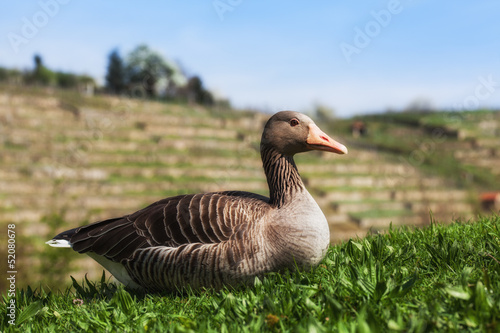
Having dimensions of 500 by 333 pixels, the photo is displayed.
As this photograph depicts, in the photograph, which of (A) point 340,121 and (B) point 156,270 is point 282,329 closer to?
(B) point 156,270

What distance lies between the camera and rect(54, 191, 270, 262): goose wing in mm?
4121

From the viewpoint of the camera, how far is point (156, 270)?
168 inches

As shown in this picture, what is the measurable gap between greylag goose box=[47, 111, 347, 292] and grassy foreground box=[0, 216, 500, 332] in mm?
183

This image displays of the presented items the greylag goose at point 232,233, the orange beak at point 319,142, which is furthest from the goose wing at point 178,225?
the orange beak at point 319,142

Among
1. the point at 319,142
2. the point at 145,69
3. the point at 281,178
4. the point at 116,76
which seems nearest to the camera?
the point at 319,142

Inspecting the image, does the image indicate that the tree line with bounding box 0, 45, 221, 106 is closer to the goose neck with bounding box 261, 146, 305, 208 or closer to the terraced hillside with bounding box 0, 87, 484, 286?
the terraced hillside with bounding box 0, 87, 484, 286

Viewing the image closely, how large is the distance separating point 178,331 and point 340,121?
6811 centimetres

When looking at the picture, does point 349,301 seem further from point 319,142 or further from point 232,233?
point 319,142

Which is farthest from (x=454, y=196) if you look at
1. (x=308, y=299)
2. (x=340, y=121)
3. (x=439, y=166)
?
(x=308, y=299)

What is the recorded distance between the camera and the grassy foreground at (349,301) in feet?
8.77

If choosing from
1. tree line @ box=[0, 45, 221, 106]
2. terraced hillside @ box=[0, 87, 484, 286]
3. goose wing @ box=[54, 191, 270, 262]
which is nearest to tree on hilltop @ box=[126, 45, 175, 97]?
tree line @ box=[0, 45, 221, 106]

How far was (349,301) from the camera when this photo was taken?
303 cm

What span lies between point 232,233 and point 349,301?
1.35 meters

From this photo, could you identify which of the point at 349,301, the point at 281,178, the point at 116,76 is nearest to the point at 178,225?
the point at 281,178
